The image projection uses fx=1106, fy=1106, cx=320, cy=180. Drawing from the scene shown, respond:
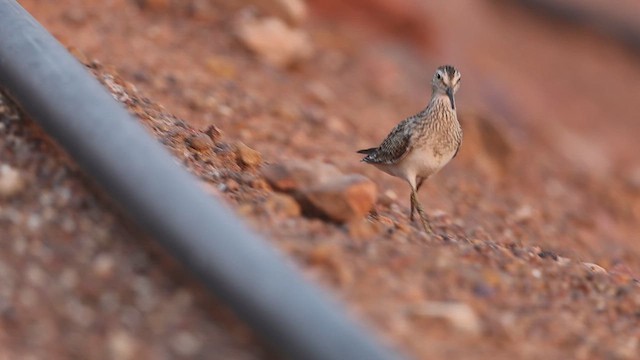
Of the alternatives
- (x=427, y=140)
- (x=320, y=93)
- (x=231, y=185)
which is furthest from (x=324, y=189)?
(x=320, y=93)

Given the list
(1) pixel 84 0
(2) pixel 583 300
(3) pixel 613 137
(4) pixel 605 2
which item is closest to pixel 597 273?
(2) pixel 583 300

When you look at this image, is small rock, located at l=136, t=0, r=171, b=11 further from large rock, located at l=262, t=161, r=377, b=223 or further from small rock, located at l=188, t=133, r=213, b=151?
large rock, located at l=262, t=161, r=377, b=223

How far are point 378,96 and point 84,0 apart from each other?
3.02m

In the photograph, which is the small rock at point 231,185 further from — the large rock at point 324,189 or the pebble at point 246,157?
the pebble at point 246,157

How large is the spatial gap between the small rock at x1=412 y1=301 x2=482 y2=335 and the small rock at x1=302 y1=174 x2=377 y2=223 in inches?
31.0

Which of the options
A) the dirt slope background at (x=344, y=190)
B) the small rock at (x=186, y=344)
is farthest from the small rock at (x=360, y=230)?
the small rock at (x=186, y=344)

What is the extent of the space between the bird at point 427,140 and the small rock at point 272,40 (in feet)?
11.1

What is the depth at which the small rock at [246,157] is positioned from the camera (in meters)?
5.45

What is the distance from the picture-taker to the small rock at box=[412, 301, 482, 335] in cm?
373

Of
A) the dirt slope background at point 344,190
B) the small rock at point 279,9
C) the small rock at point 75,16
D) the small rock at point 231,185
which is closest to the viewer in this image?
the dirt slope background at point 344,190

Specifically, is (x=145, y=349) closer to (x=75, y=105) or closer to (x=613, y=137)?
(x=75, y=105)

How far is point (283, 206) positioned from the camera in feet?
14.7

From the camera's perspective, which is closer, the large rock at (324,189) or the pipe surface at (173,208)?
Result: the pipe surface at (173,208)

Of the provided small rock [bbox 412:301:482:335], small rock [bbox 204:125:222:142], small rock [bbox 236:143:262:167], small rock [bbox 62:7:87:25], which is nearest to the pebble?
small rock [bbox 236:143:262:167]
